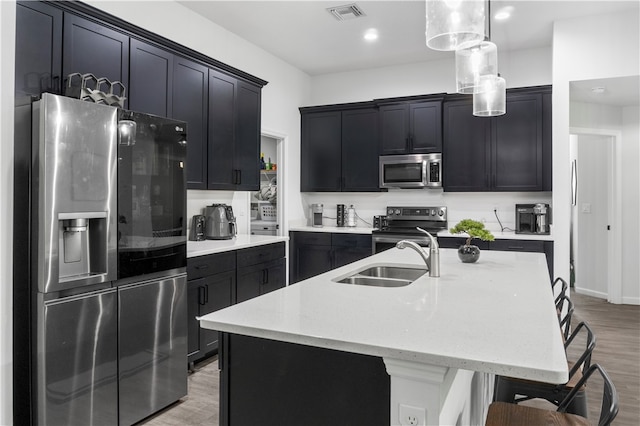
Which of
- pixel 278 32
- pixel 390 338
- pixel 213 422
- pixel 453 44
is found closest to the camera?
pixel 390 338

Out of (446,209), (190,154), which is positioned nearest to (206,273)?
(190,154)

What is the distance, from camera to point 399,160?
17.3 feet

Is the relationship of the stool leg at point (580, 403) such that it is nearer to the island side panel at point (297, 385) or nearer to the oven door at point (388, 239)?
the island side panel at point (297, 385)

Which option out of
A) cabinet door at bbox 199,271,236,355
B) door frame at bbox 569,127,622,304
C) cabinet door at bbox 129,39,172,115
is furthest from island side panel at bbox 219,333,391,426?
door frame at bbox 569,127,622,304

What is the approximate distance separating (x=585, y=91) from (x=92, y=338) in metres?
5.00

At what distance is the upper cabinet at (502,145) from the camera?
468 cm

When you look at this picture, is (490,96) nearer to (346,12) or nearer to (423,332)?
(423,332)

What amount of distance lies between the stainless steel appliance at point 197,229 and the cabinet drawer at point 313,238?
1735mm

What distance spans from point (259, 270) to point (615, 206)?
4587 millimetres

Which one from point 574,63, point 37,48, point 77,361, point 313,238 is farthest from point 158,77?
point 574,63

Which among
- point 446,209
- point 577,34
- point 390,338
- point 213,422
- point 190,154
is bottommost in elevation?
point 213,422

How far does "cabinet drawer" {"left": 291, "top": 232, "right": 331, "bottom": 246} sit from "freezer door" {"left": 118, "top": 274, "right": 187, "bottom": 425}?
2.67m

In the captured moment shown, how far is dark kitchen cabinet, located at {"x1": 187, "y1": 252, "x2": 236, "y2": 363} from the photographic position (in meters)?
3.24

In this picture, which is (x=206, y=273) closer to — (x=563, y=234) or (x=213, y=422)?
(x=213, y=422)
